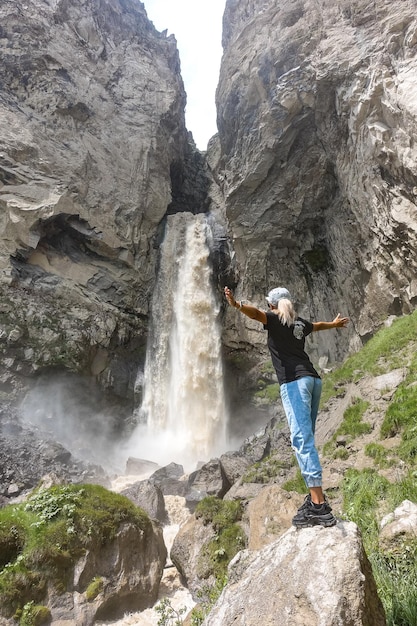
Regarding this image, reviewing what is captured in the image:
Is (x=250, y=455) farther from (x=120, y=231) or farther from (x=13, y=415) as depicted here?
(x=120, y=231)

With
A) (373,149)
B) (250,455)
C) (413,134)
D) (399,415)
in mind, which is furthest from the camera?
(373,149)

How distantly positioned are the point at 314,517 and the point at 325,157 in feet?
74.4

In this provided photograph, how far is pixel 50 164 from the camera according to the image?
24375mm

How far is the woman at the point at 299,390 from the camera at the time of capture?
9.50ft

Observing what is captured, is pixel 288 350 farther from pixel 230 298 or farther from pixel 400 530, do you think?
pixel 400 530

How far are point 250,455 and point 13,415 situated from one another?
11833 mm

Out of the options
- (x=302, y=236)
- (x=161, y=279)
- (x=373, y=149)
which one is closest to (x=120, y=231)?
(x=161, y=279)

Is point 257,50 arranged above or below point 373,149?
above

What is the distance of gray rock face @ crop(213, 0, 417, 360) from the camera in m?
15.9

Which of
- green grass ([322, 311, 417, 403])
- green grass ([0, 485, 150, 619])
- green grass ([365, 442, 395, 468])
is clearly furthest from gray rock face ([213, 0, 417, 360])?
green grass ([0, 485, 150, 619])

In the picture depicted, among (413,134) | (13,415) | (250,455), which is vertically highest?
(413,134)

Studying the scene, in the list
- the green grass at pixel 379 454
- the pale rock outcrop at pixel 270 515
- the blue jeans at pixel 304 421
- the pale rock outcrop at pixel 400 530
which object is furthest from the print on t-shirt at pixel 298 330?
the green grass at pixel 379 454

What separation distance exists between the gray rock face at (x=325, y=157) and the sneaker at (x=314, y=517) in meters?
14.7

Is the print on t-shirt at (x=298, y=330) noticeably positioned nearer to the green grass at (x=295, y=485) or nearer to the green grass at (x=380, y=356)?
the green grass at (x=295, y=485)
